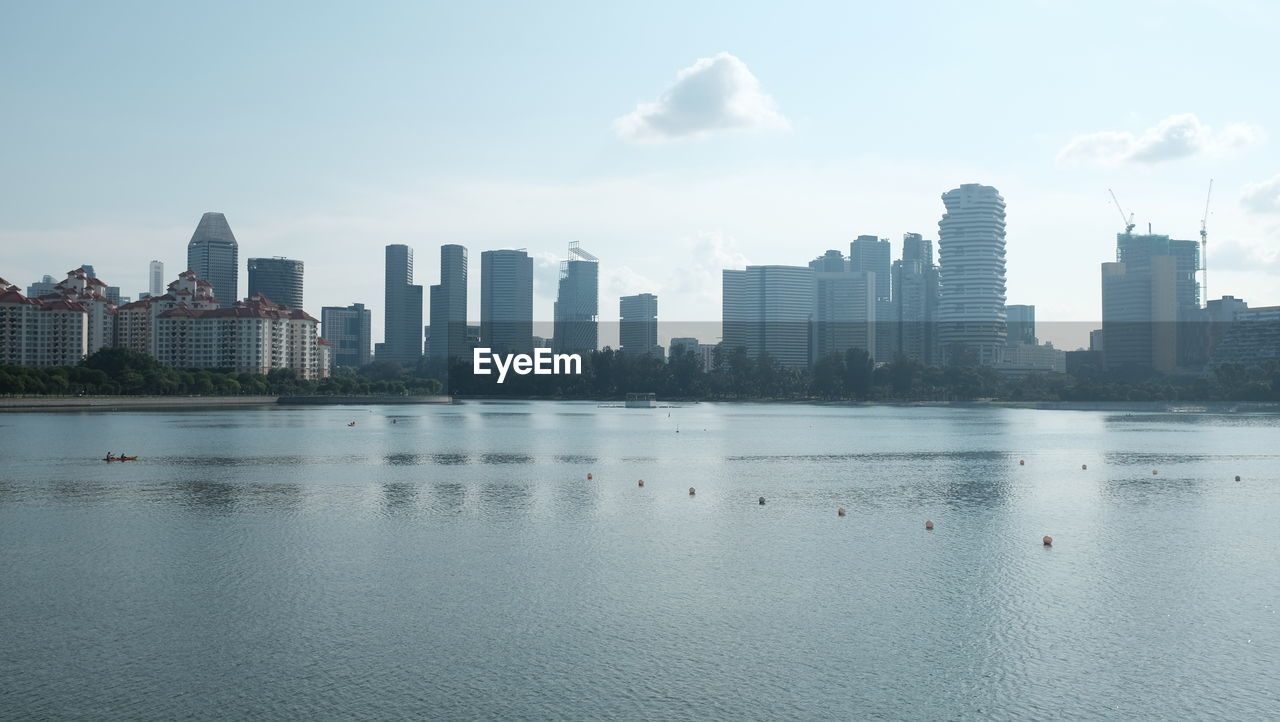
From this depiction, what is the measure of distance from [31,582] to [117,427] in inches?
3530

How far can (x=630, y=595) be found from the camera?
30.6 meters

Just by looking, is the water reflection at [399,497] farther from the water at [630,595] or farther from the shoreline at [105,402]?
the shoreline at [105,402]

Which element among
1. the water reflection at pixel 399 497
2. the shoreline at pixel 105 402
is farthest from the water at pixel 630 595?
the shoreline at pixel 105 402

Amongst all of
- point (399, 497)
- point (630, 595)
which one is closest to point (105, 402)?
point (399, 497)

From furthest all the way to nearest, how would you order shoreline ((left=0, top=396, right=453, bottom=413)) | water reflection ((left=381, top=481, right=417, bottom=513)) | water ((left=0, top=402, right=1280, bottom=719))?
1. shoreline ((left=0, top=396, right=453, bottom=413))
2. water reflection ((left=381, top=481, right=417, bottom=513))
3. water ((left=0, top=402, right=1280, bottom=719))

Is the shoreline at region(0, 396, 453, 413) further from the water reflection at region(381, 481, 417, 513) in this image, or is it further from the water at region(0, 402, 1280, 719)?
the water reflection at region(381, 481, 417, 513)

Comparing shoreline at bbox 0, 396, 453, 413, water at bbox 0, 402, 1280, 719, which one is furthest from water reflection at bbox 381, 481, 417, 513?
shoreline at bbox 0, 396, 453, 413

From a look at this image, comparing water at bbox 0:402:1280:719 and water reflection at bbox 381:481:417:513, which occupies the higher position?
water reflection at bbox 381:481:417:513

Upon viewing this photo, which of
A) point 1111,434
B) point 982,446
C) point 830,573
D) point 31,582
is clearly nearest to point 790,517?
point 830,573

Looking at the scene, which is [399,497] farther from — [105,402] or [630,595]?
[105,402]

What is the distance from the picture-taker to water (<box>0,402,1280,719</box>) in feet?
72.2

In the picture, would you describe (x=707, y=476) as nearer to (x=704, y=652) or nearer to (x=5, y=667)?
(x=704, y=652)

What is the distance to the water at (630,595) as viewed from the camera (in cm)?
2200

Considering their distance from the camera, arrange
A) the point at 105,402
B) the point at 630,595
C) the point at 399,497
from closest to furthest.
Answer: the point at 630,595 → the point at 399,497 → the point at 105,402
